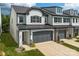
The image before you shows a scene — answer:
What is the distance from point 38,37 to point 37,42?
412mm

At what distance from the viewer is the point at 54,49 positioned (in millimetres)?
11820

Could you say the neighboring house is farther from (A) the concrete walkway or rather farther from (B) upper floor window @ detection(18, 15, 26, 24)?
(A) the concrete walkway

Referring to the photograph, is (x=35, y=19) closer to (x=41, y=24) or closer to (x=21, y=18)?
(x=41, y=24)

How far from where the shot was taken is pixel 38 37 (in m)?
12.4

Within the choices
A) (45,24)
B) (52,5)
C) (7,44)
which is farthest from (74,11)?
(7,44)

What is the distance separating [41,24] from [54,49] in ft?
7.99

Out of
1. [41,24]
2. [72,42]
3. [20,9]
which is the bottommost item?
[72,42]

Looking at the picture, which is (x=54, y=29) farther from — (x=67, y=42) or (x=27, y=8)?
(x=27, y=8)

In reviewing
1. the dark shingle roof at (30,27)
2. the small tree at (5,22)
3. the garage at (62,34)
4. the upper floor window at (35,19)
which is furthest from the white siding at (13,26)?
the garage at (62,34)

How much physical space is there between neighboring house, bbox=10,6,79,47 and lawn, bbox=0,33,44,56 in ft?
1.26

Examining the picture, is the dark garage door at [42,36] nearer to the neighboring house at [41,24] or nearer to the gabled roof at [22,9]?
the neighboring house at [41,24]

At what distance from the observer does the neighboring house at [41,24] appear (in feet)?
39.5

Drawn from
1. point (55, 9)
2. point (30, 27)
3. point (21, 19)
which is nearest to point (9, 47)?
point (30, 27)

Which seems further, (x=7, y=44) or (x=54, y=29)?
→ (x=54, y=29)
